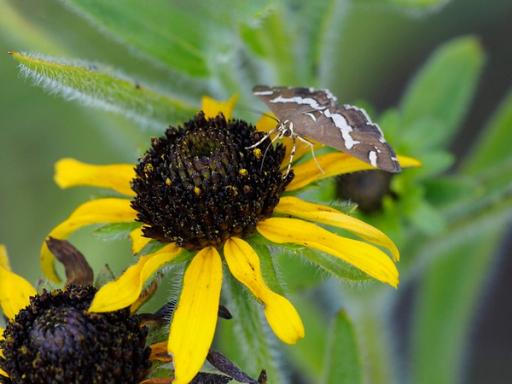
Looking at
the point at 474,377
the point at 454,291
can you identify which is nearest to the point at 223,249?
the point at 454,291

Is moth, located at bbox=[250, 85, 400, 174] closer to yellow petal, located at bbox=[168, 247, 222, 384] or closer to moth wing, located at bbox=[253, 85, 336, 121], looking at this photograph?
moth wing, located at bbox=[253, 85, 336, 121]

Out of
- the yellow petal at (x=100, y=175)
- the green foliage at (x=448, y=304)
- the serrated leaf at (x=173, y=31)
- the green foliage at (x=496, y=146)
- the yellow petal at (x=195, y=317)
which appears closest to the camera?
the yellow petal at (x=195, y=317)

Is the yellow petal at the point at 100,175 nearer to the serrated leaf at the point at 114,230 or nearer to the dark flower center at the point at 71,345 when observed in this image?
the serrated leaf at the point at 114,230

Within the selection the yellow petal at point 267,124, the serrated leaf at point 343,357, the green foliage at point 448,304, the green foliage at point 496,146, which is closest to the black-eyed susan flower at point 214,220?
the yellow petal at point 267,124

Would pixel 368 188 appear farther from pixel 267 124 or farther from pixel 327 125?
pixel 327 125

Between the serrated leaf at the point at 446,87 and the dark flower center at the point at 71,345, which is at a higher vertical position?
the serrated leaf at the point at 446,87

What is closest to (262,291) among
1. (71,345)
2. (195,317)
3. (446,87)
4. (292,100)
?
(195,317)

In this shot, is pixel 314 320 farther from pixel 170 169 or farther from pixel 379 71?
pixel 379 71
